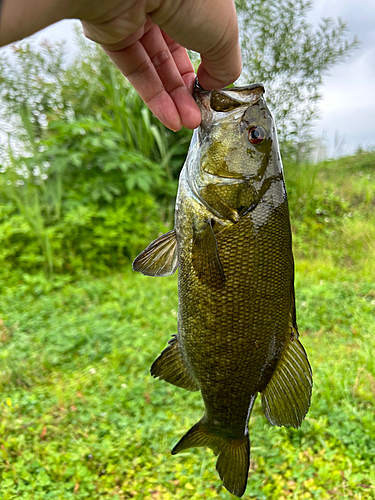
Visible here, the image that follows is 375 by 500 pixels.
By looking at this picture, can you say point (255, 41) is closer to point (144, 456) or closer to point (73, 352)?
point (73, 352)

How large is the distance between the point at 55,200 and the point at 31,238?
518 mm

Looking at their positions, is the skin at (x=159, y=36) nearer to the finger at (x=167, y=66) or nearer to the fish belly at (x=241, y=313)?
the finger at (x=167, y=66)

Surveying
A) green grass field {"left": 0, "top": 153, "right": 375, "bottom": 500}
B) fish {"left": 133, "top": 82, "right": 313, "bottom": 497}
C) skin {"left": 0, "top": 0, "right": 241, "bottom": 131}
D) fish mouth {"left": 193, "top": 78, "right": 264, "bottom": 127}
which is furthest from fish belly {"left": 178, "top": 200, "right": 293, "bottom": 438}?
green grass field {"left": 0, "top": 153, "right": 375, "bottom": 500}

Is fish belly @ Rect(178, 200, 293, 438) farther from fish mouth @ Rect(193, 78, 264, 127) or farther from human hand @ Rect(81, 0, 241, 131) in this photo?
human hand @ Rect(81, 0, 241, 131)

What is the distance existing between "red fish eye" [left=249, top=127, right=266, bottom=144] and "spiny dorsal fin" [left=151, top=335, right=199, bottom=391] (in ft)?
2.48

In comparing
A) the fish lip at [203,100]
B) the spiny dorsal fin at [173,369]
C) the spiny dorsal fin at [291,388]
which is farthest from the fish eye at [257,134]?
the spiny dorsal fin at [173,369]

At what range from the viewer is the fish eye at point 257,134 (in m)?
1.25

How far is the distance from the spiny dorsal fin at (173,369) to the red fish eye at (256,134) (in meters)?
0.75

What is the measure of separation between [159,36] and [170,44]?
0.11 meters

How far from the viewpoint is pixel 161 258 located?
1.39m

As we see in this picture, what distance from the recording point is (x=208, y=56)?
124 centimetres

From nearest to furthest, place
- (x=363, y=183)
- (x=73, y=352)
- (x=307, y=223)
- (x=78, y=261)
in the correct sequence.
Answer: (x=73, y=352)
(x=78, y=261)
(x=307, y=223)
(x=363, y=183)

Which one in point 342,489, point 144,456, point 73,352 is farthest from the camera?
point 73,352

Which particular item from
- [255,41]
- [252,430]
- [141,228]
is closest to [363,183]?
[255,41]
